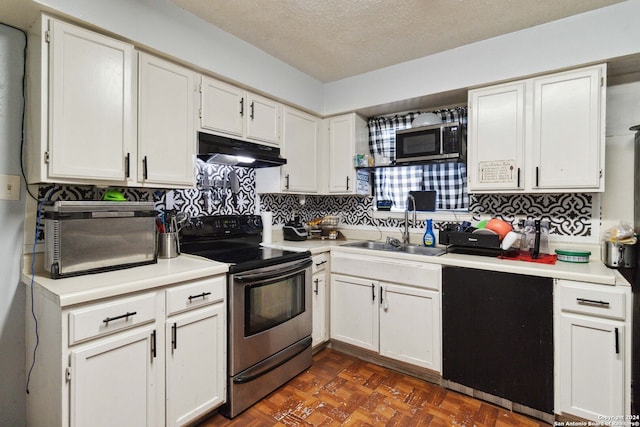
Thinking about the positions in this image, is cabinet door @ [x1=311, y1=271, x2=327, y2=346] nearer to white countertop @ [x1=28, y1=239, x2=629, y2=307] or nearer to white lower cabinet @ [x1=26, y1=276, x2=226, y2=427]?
white countertop @ [x1=28, y1=239, x2=629, y2=307]

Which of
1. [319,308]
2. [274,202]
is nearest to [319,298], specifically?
[319,308]

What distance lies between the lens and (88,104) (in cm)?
161

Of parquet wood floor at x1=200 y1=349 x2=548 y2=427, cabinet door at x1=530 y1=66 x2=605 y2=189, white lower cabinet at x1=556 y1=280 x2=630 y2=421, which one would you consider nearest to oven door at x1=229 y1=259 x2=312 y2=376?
parquet wood floor at x1=200 y1=349 x2=548 y2=427

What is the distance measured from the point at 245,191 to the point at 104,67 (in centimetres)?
139

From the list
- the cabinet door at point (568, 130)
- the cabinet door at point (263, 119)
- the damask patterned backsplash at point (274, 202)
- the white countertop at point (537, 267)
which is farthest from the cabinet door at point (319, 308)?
the cabinet door at point (568, 130)

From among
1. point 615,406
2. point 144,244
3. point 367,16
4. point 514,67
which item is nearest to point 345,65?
point 367,16

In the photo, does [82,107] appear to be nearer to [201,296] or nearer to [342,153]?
[201,296]

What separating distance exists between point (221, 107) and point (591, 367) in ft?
9.01

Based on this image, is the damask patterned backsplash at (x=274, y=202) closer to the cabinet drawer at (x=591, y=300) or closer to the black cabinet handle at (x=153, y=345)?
the cabinet drawer at (x=591, y=300)

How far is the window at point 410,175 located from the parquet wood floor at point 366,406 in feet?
4.95

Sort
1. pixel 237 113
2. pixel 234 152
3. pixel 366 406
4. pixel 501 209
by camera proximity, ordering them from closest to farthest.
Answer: pixel 366 406
pixel 234 152
pixel 237 113
pixel 501 209

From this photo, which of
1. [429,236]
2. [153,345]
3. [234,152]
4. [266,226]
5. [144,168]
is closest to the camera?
[153,345]

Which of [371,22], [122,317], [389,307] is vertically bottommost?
[389,307]

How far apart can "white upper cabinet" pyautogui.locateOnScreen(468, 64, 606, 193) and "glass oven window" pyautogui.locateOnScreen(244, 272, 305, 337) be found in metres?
1.53
